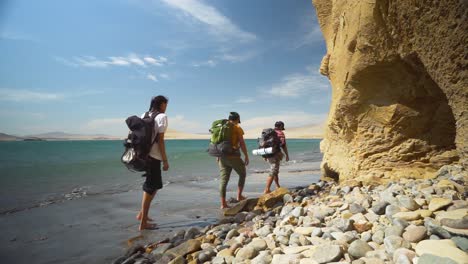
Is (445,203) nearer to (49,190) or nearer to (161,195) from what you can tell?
(161,195)

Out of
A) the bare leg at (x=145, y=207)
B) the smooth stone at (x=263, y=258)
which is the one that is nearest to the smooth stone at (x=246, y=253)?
the smooth stone at (x=263, y=258)

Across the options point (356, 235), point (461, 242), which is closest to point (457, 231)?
point (461, 242)

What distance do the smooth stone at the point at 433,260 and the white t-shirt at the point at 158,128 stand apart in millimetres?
3789

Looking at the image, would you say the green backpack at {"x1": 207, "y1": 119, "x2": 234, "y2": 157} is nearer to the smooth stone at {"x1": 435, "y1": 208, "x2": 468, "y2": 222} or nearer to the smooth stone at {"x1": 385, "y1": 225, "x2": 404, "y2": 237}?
the smooth stone at {"x1": 385, "y1": 225, "x2": 404, "y2": 237}

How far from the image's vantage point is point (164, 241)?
13.5 feet

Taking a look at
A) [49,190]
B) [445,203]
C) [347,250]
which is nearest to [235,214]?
[347,250]

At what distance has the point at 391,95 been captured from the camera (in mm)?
5262

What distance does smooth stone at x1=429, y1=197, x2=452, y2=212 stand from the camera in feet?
9.35

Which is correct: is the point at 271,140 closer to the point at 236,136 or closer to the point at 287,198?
the point at 236,136

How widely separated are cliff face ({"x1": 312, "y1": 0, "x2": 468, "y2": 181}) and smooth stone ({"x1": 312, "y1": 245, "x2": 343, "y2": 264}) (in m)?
2.24

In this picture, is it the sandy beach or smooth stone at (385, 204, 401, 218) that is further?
the sandy beach

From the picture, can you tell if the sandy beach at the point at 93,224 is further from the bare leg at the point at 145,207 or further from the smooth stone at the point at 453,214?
the smooth stone at the point at 453,214

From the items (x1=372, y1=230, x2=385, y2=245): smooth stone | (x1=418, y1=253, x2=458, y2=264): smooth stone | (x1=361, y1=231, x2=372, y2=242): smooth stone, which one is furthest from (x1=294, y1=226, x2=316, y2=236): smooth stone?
(x1=418, y1=253, x2=458, y2=264): smooth stone

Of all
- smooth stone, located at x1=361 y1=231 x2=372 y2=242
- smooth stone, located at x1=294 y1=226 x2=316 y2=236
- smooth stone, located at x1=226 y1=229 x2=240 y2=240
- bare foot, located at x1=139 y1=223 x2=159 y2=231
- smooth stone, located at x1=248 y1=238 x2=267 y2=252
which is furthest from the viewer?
bare foot, located at x1=139 y1=223 x2=159 y2=231
